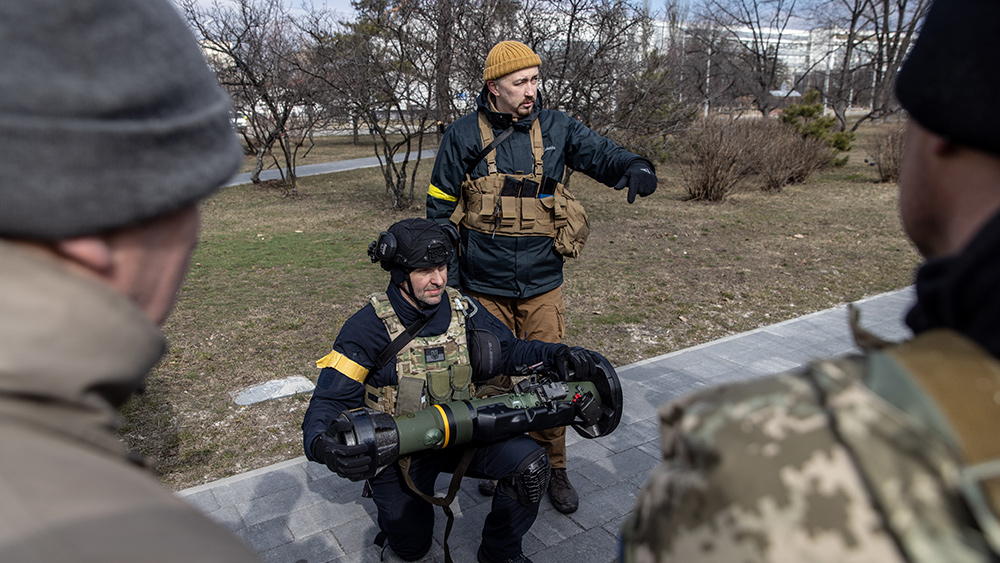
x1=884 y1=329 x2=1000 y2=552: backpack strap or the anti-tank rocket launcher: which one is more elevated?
x1=884 y1=329 x2=1000 y2=552: backpack strap

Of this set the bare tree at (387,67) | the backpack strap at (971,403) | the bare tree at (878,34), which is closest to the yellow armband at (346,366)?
the backpack strap at (971,403)

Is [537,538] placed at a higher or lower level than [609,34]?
lower

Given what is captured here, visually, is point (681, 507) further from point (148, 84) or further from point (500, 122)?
point (500, 122)

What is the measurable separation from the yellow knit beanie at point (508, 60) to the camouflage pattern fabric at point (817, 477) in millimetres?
2961

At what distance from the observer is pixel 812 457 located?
0.70 m

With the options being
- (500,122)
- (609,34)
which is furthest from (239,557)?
(609,34)

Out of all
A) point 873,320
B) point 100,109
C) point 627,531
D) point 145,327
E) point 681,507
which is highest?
point 100,109

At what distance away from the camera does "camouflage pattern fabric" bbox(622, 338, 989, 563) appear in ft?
2.07

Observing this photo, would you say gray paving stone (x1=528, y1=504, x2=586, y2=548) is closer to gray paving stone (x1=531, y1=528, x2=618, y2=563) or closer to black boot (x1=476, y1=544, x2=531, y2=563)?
gray paving stone (x1=531, y1=528, x2=618, y2=563)

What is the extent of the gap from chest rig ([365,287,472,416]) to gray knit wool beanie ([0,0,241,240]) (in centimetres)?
218

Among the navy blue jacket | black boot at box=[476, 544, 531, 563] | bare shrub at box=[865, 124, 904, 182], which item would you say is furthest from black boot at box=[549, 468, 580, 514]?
bare shrub at box=[865, 124, 904, 182]

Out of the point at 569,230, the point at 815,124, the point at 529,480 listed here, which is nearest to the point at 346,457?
the point at 529,480

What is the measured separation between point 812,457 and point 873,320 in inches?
257

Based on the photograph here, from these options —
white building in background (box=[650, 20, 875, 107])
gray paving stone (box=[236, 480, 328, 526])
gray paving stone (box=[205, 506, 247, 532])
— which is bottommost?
gray paving stone (box=[236, 480, 328, 526])
